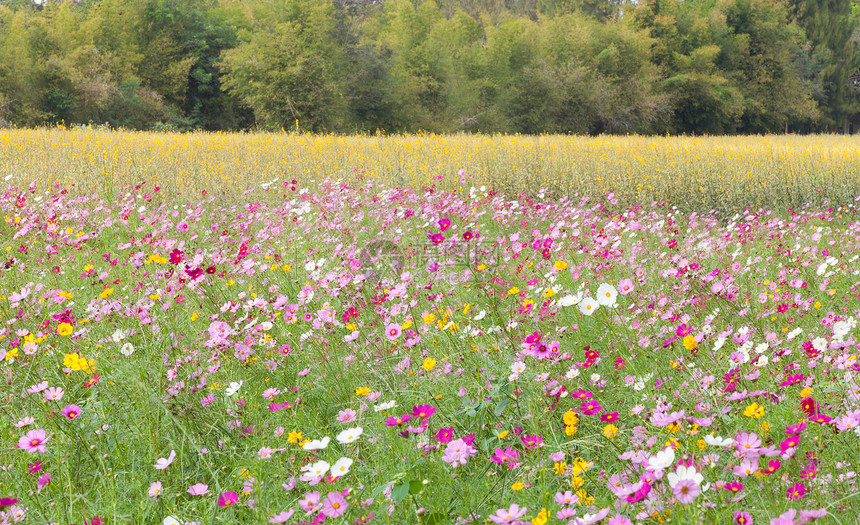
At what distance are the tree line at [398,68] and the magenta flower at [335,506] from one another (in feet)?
79.1

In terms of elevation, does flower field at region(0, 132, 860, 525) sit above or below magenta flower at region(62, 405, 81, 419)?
below

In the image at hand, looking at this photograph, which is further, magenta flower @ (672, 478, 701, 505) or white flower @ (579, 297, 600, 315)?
white flower @ (579, 297, 600, 315)

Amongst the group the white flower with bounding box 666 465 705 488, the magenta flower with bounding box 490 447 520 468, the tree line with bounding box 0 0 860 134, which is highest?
the tree line with bounding box 0 0 860 134

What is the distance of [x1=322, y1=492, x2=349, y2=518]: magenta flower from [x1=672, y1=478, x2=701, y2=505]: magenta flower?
572 mm

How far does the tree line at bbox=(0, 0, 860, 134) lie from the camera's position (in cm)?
2375

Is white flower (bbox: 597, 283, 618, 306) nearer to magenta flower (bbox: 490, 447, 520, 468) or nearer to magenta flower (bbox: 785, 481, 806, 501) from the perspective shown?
magenta flower (bbox: 490, 447, 520, 468)

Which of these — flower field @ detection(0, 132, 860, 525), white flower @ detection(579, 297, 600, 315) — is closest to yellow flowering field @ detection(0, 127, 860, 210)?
flower field @ detection(0, 132, 860, 525)

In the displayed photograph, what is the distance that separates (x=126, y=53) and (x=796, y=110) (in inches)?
1488

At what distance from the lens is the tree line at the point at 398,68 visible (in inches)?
935

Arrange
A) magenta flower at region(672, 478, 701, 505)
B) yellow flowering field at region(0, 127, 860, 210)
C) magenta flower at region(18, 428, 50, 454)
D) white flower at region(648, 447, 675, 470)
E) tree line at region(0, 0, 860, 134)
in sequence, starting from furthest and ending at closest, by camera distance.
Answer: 1. tree line at region(0, 0, 860, 134)
2. yellow flowering field at region(0, 127, 860, 210)
3. magenta flower at region(18, 428, 50, 454)
4. white flower at region(648, 447, 675, 470)
5. magenta flower at region(672, 478, 701, 505)

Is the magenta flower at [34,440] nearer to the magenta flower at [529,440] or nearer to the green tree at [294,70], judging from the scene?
the magenta flower at [529,440]

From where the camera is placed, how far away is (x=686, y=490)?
0.95 meters

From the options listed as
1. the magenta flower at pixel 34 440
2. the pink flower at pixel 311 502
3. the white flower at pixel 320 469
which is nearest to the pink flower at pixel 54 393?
the magenta flower at pixel 34 440

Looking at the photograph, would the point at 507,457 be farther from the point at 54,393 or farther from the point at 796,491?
the point at 54,393
